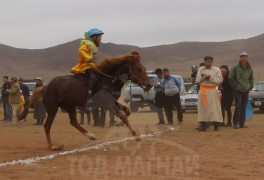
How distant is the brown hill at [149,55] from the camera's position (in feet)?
370

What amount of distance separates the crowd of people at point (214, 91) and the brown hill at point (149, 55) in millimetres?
84665

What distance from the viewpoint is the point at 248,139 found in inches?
494

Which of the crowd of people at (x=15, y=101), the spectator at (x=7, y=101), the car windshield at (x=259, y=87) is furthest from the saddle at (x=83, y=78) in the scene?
the car windshield at (x=259, y=87)

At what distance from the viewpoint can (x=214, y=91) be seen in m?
14.9

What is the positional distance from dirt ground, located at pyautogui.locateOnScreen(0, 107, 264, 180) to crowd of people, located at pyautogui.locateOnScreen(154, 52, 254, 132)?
1.12 metres

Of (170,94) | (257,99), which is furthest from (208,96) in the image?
(257,99)

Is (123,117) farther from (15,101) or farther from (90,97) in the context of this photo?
(15,101)

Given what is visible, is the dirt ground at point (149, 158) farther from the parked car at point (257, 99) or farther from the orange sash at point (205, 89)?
the parked car at point (257, 99)

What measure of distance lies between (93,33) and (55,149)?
249 centimetres

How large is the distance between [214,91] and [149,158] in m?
6.01

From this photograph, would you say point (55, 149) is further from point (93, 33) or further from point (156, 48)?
point (156, 48)

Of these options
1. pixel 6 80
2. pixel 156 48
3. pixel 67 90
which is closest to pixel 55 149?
pixel 67 90

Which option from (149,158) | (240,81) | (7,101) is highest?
(240,81)

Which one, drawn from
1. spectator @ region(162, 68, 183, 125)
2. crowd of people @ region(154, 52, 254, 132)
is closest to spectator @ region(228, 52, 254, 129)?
crowd of people @ region(154, 52, 254, 132)
